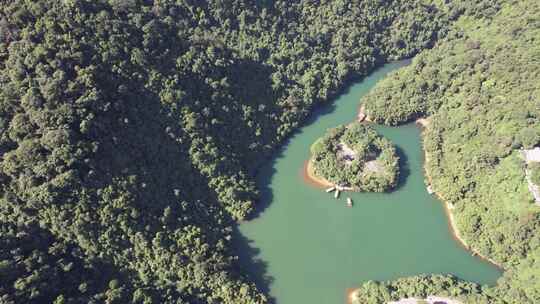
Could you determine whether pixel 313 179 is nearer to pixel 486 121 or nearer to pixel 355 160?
pixel 355 160

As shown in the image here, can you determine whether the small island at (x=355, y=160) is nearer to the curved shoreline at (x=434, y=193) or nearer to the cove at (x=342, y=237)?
the curved shoreline at (x=434, y=193)

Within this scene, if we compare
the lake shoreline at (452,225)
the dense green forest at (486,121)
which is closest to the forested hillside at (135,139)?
the dense green forest at (486,121)

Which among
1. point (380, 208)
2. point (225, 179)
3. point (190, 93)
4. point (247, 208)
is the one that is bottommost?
point (380, 208)

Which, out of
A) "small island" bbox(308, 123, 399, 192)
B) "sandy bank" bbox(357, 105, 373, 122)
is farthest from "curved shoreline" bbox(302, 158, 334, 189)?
"sandy bank" bbox(357, 105, 373, 122)

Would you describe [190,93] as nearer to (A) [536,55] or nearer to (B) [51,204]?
(B) [51,204]

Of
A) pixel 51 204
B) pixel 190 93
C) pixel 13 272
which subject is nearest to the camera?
pixel 13 272

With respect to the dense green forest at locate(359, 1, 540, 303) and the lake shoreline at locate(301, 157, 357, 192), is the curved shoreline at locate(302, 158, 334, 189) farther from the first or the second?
the dense green forest at locate(359, 1, 540, 303)

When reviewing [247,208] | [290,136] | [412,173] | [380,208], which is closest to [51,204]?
[247,208]

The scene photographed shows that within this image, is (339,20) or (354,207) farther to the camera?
(339,20)
